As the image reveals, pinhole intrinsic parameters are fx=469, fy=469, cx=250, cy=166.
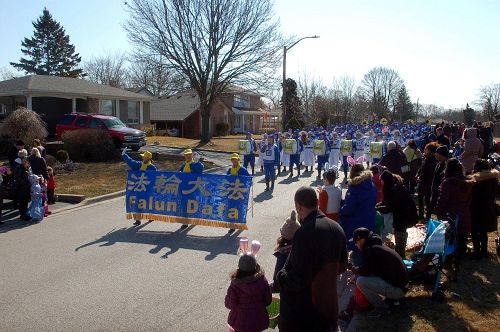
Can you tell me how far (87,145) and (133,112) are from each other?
17.7 m

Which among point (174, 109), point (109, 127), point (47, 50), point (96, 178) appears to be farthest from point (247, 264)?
point (47, 50)

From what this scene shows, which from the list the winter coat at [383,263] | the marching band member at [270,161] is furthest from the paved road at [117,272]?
the marching band member at [270,161]

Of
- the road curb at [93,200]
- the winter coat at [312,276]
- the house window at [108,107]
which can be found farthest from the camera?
the house window at [108,107]

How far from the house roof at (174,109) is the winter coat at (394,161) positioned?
3686 centimetres

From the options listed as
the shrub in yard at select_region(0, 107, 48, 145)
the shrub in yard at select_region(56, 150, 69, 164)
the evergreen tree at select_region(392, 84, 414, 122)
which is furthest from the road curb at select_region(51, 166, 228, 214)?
the evergreen tree at select_region(392, 84, 414, 122)

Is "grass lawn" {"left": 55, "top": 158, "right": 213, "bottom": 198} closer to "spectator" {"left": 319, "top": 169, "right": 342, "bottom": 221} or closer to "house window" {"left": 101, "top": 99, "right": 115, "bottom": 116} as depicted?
"spectator" {"left": 319, "top": 169, "right": 342, "bottom": 221}

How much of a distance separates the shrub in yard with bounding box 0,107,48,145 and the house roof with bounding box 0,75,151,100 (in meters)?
9.25

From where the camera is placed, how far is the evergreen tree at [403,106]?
104 meters

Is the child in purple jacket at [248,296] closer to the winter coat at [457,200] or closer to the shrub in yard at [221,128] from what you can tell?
the winter coat at [457,200]

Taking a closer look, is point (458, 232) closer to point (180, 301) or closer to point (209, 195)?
point (180, 301)

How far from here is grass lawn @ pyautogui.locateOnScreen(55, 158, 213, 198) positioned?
1560 centimetres

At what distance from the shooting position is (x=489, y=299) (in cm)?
631

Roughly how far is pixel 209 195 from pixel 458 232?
541 centimetres

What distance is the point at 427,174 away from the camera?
1048 cm
